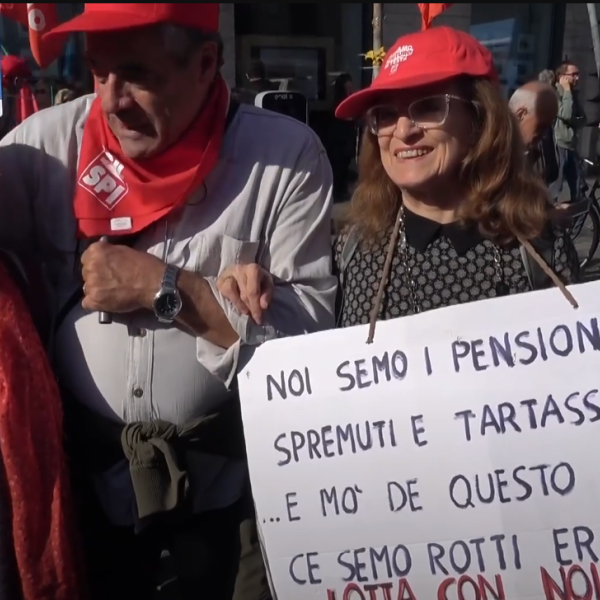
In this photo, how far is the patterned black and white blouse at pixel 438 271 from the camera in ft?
5.81

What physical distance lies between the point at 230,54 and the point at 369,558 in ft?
32.7

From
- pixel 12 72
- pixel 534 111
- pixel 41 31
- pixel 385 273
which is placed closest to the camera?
pixel 385 273

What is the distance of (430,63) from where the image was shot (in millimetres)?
1775

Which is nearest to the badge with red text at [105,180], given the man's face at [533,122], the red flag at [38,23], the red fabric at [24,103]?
the man's face at [533,122]

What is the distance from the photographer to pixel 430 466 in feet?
5.34

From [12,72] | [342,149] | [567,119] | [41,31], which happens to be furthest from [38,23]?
[567,119]

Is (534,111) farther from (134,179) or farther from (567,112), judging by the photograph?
(567,112)

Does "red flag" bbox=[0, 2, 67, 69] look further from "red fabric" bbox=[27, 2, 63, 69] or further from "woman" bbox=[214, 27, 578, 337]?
"woman" bbox=[214, 27, 578, 337]

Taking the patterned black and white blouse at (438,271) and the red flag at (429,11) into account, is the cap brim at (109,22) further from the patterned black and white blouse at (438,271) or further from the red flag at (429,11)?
the red flag at (429,11)

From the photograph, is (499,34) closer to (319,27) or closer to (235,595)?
(319,27)

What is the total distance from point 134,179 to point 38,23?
502 centimetres

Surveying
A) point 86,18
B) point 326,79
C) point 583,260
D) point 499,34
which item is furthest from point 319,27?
point 86,18

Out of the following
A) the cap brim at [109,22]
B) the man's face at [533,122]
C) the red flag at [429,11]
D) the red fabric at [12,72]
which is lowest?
the red fabric at [12,72]

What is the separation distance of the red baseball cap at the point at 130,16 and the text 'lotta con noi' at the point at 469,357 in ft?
2.38
